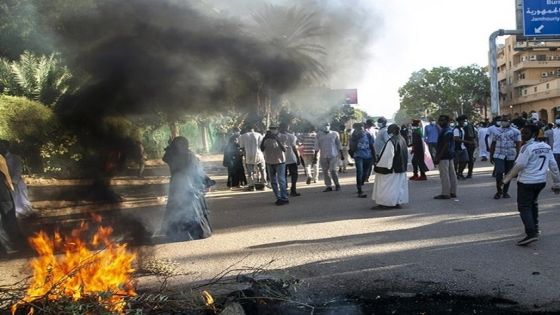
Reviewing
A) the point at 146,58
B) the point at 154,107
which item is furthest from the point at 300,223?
the point at 146,58

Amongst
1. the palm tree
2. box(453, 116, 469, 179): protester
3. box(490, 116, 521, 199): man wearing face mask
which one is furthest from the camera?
box(453, 116, 469, 179): protester

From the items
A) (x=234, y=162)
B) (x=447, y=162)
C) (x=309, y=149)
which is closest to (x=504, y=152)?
(x=447, y=162)

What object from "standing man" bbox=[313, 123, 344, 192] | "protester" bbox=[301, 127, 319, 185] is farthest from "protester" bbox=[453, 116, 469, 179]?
"protester" bbox=[301, 127, 319, 185]

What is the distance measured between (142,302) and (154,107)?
10.1ft

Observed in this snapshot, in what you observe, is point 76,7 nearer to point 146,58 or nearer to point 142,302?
point 146,58

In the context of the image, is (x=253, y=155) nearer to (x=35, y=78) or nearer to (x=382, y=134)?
(x=382, y=134)

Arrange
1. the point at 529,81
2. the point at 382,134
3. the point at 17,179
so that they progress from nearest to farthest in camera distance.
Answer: the point at 17,179, the point at 382,134, the point at 529,81

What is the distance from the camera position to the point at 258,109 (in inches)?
287

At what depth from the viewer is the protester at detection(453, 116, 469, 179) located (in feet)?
31.8

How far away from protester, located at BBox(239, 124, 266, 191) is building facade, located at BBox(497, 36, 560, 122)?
134ft

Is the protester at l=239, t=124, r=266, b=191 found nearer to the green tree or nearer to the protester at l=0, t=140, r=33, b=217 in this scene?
the protester at l=0, t=140, r=33, b=217

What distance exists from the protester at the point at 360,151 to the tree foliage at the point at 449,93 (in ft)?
155

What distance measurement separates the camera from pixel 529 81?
5634 cm

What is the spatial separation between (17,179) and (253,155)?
506 cm
